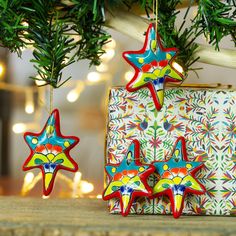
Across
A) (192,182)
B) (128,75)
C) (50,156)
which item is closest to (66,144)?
(50,156)

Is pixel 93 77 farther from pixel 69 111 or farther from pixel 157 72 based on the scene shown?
pixel 157 72

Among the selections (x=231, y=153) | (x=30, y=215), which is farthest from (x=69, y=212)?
(x=231, y=153)

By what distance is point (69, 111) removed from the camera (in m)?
1.17

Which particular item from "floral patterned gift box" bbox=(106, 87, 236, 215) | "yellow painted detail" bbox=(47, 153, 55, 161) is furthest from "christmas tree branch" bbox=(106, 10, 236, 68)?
"yellow painted detail" bbox=(47, 153, 55, 161)

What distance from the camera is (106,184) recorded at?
0.48 metres

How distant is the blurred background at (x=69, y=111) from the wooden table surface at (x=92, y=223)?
2.15 feet

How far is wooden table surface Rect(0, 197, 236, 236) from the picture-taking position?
37 centimetres

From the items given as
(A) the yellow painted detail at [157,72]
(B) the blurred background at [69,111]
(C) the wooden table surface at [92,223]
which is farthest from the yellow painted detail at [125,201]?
(B) the blurred background at [69,111]

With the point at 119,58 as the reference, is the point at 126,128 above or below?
below

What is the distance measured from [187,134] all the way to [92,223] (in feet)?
0.43

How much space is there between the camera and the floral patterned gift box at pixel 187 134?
0.46m

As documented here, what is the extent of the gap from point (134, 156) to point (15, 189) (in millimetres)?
767

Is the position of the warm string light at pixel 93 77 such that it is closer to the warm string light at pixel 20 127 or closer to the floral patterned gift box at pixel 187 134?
the warm string light at pixel 20 127

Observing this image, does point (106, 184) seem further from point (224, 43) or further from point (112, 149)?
point (224, 43)
